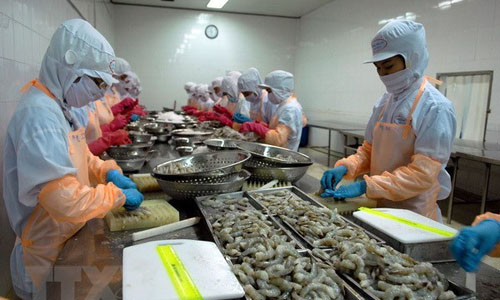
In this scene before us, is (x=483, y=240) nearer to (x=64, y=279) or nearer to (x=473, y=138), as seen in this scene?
(x=64, y=279)

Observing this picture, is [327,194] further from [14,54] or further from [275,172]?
[14,54]

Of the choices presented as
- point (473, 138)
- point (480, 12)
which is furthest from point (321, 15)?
point (473, 138)

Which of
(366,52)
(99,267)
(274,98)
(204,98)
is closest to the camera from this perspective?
(99,267)

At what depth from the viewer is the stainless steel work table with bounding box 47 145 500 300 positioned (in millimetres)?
1092

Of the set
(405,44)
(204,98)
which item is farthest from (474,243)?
(204,98)

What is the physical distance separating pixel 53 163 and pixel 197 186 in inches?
26.0

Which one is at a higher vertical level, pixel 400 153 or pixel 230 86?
pixel 230 86

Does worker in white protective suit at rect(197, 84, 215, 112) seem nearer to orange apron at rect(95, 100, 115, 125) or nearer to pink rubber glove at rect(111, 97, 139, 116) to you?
pink rubber glove at rect(111, 97, 139, 116)

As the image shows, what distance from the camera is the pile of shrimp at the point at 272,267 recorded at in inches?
39.4

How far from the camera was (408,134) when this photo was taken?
6.76 ft

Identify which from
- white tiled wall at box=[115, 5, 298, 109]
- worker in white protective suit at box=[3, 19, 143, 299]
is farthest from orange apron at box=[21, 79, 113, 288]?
white tiled wall at box=[115, 5, 298, 109]

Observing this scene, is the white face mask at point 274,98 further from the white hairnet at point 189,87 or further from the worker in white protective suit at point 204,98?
the white hairnet at point 189,87

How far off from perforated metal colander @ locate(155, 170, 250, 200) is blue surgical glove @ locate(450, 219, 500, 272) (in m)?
1.07

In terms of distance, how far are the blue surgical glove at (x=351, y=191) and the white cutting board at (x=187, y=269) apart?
997mm
